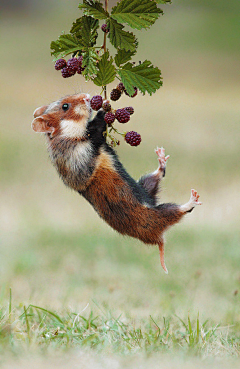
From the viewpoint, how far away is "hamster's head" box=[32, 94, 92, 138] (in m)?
2.83

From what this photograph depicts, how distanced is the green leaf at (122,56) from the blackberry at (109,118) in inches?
10.6

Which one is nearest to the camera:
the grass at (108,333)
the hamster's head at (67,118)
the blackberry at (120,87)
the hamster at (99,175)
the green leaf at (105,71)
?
the green leaf at (105,71)

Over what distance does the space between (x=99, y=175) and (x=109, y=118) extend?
379 millimetres

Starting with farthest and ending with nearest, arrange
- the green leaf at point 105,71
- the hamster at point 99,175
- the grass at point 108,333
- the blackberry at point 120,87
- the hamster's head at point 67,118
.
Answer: the grass at point 108,333, the hamster's head at point 67,118, the hamster at point 99,175, the blackberry at point 120,87, the green leaf at point 105,71

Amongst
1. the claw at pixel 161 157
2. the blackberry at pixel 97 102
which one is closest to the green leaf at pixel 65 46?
the blackberry at pixel 97 102

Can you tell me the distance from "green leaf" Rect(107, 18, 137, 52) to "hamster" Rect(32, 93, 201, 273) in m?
0.43

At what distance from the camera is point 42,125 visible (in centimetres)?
288

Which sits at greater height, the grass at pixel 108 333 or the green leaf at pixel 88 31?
the green leaf at pixel 88 31

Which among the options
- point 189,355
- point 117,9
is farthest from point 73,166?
point 189,355

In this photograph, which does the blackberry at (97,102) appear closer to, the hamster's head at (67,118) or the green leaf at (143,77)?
the green leaf at (143,77)

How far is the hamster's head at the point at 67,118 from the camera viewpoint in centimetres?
283

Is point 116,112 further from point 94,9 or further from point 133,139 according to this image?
point 94,9

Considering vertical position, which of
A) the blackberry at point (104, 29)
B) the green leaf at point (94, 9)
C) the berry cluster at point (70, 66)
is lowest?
the berry cluster at point (70, 66)

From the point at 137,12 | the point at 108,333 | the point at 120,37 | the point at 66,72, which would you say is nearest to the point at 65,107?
the point at 66,72
